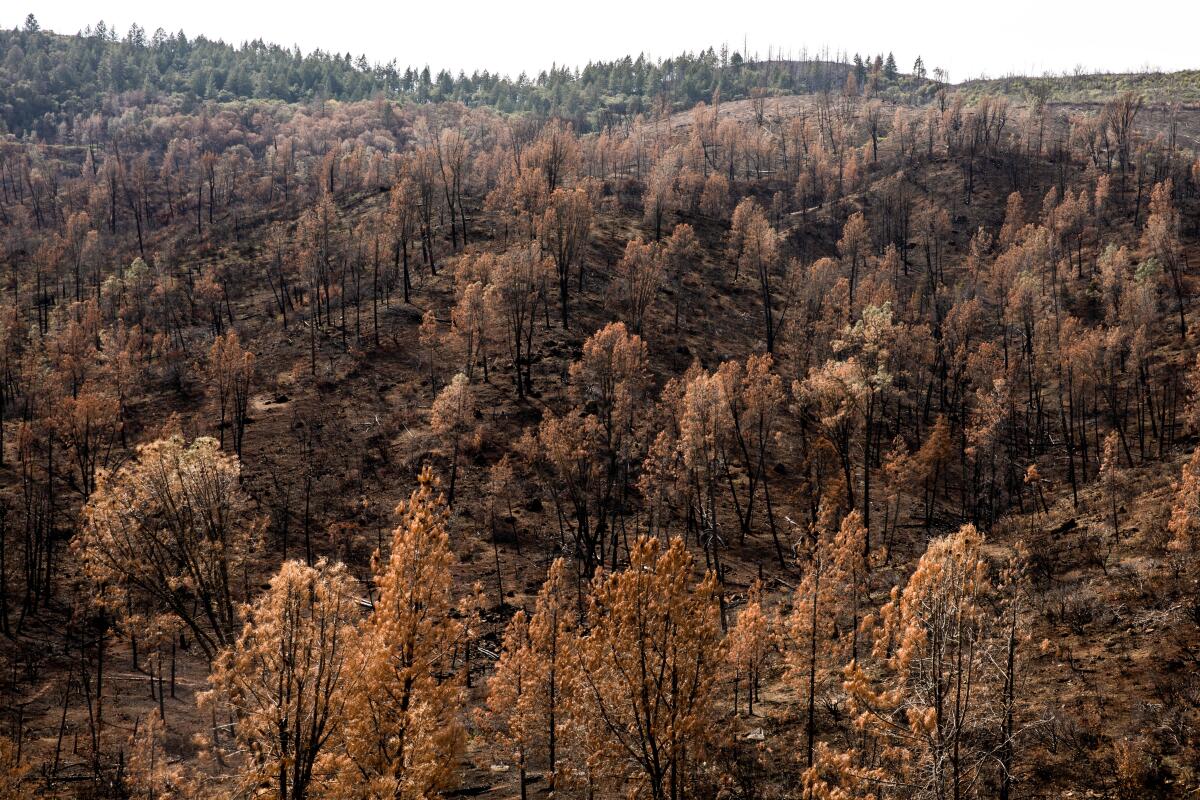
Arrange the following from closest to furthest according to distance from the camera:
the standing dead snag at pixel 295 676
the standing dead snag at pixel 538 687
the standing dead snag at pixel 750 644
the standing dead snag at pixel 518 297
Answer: the standing dead snag at pixel 295 676 < the standing dead snag at pixel 538 687 < the standing dead snag at pixel 750 644 < the standing dead snag at pixel 518 297

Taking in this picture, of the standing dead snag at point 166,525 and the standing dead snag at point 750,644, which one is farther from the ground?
the standing dead snag at point 166,525

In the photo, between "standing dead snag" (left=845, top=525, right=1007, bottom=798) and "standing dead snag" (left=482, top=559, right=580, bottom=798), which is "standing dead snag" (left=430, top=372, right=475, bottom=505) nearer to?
"standing dead snag" (left=482, top=559, right=580, bottom=798)

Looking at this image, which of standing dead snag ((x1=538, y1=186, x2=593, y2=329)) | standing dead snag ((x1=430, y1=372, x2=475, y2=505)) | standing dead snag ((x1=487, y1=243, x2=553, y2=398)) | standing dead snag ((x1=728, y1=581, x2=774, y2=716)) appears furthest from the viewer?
standing dead snag ((x1=538, y1=186, x2=593, y2=329))

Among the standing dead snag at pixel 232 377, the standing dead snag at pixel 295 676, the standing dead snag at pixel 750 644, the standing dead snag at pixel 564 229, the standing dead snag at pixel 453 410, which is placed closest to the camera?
the standing dead snag at pixel 295 676

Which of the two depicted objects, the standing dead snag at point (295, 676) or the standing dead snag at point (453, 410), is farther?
the standing dead snag at point (453, 410)

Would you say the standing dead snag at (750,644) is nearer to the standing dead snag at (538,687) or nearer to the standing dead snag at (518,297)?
the standing dead snag at (538,687)

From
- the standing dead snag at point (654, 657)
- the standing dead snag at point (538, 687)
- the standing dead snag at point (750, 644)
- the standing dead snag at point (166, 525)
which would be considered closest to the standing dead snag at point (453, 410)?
the standing dead snag at point (538, 687)

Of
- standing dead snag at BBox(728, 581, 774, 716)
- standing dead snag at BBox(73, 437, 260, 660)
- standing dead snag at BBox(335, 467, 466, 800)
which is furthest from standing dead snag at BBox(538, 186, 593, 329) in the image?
standing dead snag at BBox(335, 467, 466, 800)

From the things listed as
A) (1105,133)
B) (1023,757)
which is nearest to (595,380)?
(1023,757)

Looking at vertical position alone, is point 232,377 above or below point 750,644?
above

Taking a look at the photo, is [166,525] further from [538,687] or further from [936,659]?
[936,659]

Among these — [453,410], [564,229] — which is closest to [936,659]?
[453,410]

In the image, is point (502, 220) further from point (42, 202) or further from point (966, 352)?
point (42, 202)
